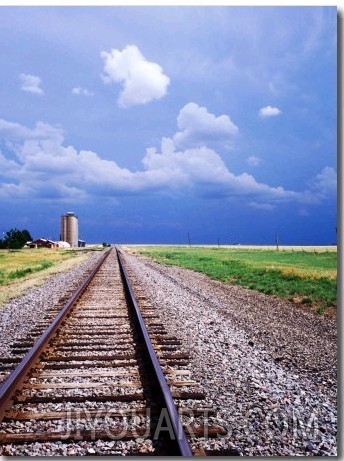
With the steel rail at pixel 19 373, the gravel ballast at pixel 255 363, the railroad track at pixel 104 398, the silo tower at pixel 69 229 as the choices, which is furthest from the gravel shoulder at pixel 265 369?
the silo tower at pixel 69 229

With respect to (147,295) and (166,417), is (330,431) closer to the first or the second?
(166,417)

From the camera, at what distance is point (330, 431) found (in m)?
3.50

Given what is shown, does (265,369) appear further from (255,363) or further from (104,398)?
(104,398)

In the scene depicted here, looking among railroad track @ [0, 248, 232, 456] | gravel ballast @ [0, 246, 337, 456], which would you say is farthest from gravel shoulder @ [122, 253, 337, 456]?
railroad track @ [0, 248, 232, 456]

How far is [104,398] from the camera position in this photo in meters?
3.80

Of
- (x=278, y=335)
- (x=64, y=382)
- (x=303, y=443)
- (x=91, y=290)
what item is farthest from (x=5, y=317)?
(x=303, y=443)

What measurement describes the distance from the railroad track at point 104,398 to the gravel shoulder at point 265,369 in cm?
27

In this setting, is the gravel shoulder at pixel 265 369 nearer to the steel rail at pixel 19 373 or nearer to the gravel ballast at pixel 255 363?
the gravel ballast at pixel 255 363

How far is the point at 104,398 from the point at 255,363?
2.11 metres

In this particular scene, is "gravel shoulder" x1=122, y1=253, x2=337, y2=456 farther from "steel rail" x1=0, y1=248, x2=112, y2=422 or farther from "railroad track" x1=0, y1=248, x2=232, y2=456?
"steel rail" x1=0, y1=248, x2=112, y2=422

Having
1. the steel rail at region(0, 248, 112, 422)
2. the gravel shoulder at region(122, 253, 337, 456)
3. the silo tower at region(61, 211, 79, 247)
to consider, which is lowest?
the gravel shoulder at region(122, 253, 337, 456)

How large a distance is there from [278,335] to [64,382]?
12.7 feet

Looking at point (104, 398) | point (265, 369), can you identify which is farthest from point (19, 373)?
point (265, 369)

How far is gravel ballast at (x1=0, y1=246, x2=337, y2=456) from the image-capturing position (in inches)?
131
